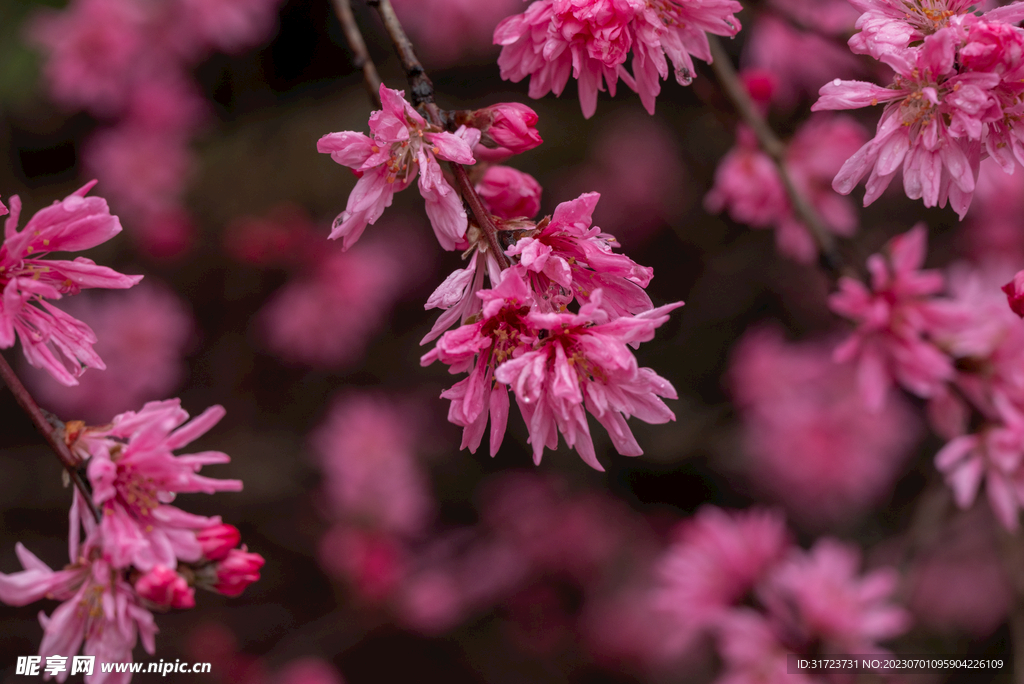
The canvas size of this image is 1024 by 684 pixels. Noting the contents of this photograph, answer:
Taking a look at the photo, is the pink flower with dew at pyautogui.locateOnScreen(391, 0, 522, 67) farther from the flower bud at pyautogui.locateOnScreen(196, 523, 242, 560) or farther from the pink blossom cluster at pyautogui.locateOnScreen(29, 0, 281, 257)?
the flower bud at pyautogui.locateOnScreen(196, 523, 242, 560)

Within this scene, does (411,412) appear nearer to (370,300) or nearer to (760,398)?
(370,300)

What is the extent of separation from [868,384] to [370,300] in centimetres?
179

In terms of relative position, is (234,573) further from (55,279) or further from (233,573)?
(55,279)

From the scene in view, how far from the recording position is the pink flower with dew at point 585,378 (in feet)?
2.30

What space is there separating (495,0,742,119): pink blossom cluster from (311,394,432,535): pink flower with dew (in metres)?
1.85

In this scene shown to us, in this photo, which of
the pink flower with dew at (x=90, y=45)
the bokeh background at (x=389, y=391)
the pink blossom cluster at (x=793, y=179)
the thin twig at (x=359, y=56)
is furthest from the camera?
the bokeh background at (x=389, y=391)

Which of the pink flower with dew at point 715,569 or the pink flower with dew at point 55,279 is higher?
the pink flower with dew at point 55,279

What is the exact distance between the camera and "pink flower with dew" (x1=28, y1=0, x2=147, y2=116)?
2152mm

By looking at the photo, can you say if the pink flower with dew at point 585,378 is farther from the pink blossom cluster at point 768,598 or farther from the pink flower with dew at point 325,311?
the pink flower with dew at point 325,311

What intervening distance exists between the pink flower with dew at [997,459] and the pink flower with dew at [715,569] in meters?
0.57

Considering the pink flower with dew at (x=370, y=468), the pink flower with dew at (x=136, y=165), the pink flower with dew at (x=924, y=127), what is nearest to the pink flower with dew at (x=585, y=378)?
the pink flower with dew at (x=924, y=127)

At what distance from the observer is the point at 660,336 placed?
242 centimetres

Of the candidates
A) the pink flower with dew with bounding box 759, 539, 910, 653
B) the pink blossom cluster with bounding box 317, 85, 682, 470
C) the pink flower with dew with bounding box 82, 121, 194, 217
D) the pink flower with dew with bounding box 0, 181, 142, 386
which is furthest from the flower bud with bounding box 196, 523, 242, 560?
the pink flower with dew with bounding box 82, 121, 194, 217

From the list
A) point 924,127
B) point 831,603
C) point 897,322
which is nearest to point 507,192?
point 924,127
